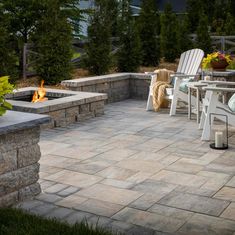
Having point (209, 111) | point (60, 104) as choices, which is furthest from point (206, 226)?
point (60, 104)

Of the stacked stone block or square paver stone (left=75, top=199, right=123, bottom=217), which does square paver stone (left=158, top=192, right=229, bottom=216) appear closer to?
square paver stone (left=75, top=199, right=123, bottom=217)

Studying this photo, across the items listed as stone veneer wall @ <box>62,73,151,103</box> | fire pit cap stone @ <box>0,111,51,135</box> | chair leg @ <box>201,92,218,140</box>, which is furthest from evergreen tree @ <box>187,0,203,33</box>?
fire pit cap stone @ <box>0,111,51,135</box>

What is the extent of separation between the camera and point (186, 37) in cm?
1284

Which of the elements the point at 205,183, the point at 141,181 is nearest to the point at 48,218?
the point at 141,181

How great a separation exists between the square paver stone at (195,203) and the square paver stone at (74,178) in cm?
77

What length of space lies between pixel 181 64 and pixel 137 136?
285 centimetres

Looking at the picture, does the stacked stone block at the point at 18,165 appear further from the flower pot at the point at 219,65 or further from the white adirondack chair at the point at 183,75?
the flower pot at the point at 219,65

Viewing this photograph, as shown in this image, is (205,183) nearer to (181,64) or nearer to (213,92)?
(213,92)

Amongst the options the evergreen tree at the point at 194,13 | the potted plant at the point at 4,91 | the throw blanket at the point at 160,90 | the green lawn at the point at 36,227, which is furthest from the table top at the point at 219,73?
the evergreen tree at the point at 194,13

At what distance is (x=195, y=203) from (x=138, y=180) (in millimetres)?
729

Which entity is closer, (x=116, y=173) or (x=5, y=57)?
(x=116, y=173)

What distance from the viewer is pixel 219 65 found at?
8141 mm

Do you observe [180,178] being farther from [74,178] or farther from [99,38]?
[99,38]

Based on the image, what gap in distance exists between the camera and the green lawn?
2930 mm
